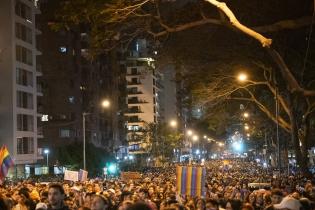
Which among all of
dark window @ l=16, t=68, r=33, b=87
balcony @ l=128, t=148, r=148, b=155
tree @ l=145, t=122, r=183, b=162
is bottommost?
balcony @ l=128, t=148, r=148, b=155

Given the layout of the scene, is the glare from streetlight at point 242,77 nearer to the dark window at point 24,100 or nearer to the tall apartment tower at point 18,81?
the tall apartment tower at point 18,81

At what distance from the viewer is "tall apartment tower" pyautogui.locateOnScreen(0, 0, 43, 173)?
57.6 metres

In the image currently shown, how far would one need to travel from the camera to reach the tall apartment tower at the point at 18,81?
189ft

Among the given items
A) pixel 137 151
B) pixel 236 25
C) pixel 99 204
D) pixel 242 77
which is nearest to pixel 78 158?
pixel 137 151

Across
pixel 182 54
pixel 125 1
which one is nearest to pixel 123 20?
pixel 125 1

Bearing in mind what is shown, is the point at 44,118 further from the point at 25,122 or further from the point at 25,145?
the point at 25,145

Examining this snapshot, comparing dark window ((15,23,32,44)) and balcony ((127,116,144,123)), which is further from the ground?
dark window ((15,23,32,44))

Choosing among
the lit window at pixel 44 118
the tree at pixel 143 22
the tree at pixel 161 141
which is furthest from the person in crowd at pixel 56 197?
the tree at pixel 161 141

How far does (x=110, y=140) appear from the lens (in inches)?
3878

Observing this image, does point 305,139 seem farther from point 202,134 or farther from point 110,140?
point 202,134

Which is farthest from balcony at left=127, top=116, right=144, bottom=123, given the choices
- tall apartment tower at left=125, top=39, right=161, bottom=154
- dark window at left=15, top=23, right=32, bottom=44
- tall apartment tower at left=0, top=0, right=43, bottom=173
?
dark window at left=15, top=23, right=32, bottom=44

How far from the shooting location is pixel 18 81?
59.0 meters

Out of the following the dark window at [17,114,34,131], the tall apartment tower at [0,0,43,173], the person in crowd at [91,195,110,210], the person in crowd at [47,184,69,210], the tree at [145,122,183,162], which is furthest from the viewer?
the tree at [145,122,183,162]

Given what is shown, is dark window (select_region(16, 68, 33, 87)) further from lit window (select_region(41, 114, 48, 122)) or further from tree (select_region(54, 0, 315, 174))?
tree (select_region(54, 0, 315, 174))
